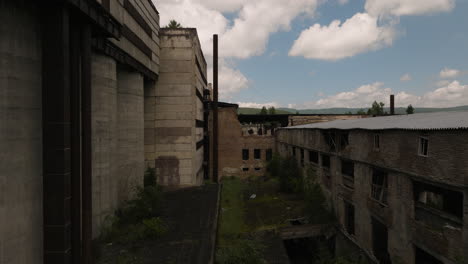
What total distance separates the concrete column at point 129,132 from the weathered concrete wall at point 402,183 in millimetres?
11596

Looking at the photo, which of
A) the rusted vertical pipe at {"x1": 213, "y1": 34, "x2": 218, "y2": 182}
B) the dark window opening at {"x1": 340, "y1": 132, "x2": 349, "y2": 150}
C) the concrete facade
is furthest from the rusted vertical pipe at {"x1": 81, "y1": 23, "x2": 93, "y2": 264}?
the rusted vertical pipe at {"x1": 213, "y1": 34, "x2": 218, "y2": 182}

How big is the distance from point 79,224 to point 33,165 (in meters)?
2.14

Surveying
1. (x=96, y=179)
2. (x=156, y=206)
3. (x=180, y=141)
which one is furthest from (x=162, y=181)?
(x=96, y=179)

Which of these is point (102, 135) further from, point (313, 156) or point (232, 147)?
point (232, 147)

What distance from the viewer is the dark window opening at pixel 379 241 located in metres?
11.1

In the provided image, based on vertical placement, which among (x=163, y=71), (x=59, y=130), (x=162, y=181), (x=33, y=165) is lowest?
(x=162, y=181)

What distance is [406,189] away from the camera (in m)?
9.43

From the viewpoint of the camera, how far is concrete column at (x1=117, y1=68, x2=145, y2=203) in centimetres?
1396

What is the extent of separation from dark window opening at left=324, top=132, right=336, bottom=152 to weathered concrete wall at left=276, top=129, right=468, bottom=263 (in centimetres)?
53

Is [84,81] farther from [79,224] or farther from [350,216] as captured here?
[350,216]

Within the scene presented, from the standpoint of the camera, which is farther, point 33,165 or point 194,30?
point 194,30

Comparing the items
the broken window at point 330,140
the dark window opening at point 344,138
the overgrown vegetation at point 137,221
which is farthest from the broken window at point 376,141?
the overgrown vegetation at point 137,221

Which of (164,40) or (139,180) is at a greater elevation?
(164,40)

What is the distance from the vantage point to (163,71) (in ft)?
63.3
